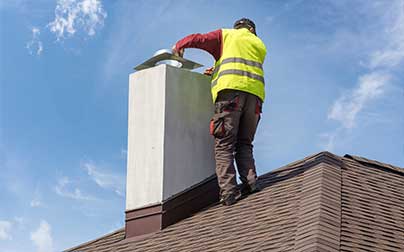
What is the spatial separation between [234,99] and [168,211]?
4.33 ft

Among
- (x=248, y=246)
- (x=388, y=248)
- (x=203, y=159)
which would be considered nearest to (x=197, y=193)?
(x=203, y=159)

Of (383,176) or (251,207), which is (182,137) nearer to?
(251,207)

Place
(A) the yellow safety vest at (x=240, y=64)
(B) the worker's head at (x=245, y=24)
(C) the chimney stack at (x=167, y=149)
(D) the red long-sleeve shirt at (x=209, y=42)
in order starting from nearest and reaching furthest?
(A) the yellow safety vest at (x=240, y=64) < (C) the chimney stack at (x=167, y=149) < (D) the red long-sleeve shirt at (x=209, y=42) < (B) the worker's head at (x=245, y=24)

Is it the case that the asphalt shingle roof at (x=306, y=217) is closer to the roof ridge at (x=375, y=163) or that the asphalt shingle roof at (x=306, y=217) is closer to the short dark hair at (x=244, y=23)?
the roof ridge at (x=375, y=163)

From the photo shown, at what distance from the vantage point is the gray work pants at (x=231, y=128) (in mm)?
8719

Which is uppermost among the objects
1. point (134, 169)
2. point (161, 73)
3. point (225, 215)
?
point (161, 73)

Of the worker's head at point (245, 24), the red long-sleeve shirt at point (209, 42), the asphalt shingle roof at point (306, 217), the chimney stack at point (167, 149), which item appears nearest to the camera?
the asphalt shingle roof at point (306, 217)

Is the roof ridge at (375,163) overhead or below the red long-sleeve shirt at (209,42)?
below

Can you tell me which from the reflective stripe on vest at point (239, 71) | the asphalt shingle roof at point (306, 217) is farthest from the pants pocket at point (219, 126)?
the asphalt shingle roof at point (306, 217)

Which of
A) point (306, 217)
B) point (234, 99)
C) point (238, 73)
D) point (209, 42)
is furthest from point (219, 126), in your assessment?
point (306, 217)

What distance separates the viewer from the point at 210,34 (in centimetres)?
899

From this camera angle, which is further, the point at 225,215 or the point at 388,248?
the point at 225,215

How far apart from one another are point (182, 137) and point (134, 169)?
24.1 inches

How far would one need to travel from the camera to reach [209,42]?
8.96 meters
